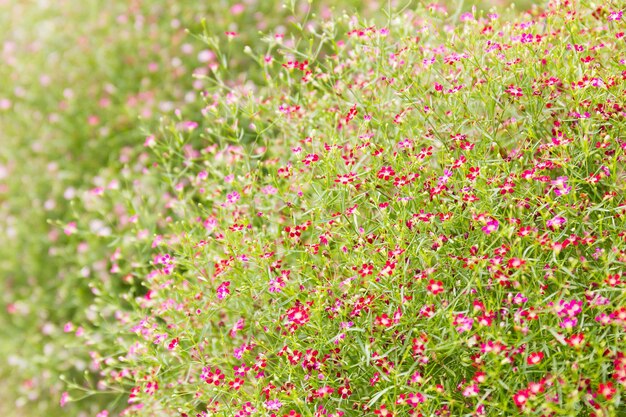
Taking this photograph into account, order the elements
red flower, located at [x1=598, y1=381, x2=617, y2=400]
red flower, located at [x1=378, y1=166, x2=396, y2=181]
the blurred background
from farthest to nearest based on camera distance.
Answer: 1. the blurred background
2. red flower, located at [x1=378, y1=166, x2=396, y2=181]
3. red flower, located at [x1=598, y1=381, x2=617, y2=400]

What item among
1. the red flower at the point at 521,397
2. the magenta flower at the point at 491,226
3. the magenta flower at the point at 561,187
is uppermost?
the magenta flower at the point at 561,187

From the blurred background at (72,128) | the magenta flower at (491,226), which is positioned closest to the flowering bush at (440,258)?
the magenta flower at (491,226)

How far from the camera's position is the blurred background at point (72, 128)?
4.82 m

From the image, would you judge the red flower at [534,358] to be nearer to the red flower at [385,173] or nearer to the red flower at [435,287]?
the red flower at [435,287]

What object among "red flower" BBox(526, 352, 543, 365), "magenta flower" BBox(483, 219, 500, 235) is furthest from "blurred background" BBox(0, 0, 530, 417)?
"red flower" BBox(526, 352, 543, 365)

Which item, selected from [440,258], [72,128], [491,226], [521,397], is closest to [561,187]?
[491,226]

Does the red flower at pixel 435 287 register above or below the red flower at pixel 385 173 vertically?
below

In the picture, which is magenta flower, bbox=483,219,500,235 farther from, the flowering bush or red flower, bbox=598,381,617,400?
red flower, bbox=598,381,617,400

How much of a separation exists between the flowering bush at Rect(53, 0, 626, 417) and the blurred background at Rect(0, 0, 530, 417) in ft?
6.88

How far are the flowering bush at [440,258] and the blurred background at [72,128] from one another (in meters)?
2.10

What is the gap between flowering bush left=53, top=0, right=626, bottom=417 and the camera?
2.18m

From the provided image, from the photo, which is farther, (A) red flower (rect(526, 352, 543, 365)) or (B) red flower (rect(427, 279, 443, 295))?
(B) red flower (rect(427, 279, 443, 295))

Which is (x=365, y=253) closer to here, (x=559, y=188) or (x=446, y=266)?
(x=446, y=266)

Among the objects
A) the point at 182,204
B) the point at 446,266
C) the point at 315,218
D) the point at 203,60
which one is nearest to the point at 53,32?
the point at 203,60
